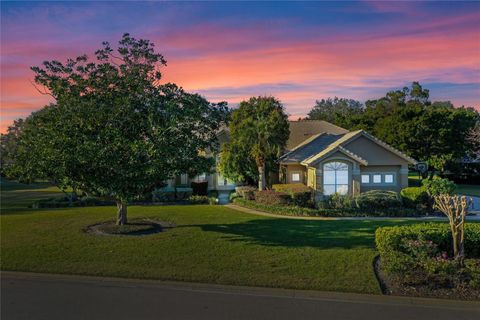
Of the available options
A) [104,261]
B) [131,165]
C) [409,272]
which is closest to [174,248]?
[104,261]

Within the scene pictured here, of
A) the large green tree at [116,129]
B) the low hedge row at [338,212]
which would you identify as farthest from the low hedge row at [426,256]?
the low hedge row at [338,212]

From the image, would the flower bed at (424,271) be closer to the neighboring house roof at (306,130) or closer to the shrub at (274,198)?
the shrub at (274,198)

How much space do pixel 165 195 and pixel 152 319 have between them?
1896 centimetres

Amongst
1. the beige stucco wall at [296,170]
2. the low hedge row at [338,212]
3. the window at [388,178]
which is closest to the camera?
the low hedge row at [338,212]

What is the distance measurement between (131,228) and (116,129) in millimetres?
3929

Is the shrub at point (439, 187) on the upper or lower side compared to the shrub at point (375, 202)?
upper

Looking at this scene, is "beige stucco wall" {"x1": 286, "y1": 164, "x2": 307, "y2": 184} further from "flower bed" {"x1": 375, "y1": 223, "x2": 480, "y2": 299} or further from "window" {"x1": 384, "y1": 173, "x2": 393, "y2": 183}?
"flower bed" {"x1": 375, "y1": 223, "x2": 480, "y2": 299}

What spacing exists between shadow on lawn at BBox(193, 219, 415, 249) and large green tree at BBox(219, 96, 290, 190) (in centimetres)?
1082

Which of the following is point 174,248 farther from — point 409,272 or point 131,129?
point 409,272

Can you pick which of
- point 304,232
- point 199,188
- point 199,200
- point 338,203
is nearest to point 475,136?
point 338,203

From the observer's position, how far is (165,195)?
2600cm

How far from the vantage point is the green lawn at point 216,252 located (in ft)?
32.2

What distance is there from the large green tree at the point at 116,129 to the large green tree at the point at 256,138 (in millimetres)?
13015

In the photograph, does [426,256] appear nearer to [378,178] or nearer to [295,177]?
[378,178]
